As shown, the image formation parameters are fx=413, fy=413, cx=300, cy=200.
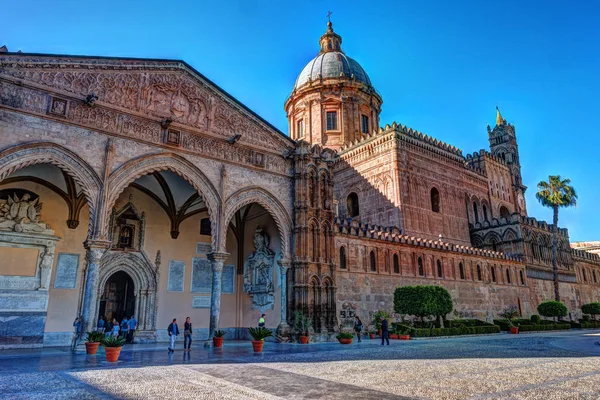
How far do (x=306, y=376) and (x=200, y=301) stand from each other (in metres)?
12.4

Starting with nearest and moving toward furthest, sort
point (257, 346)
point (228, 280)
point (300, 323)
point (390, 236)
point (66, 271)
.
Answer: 1. point (257, 346)
2. point (66, 271)
3. point (300, 323)
4. point (228, 280)
5. point (390, 236)

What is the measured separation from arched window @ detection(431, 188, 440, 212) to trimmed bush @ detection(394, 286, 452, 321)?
1316cm

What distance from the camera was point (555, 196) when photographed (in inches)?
1384

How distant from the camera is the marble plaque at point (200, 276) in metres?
19.7

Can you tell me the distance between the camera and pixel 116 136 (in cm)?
1449

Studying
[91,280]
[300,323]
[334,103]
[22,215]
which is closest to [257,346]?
[300,323]

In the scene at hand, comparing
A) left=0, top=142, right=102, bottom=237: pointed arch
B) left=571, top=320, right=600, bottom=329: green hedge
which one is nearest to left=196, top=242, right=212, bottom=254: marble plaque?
left=0, top=142, right=102, bottom=237: pointed arch

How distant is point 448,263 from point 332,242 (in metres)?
11.1

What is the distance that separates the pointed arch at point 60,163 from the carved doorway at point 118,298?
6171 mm

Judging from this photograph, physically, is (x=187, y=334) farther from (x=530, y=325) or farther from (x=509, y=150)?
(x=509, y=150)

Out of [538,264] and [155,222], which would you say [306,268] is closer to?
[155,222]

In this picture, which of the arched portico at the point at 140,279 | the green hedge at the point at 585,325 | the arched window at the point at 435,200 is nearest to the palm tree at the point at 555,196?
the green hedge at the point at 585,325

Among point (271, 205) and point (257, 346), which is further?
point (271, 205)

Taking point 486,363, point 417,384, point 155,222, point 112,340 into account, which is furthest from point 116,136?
point 486,363
